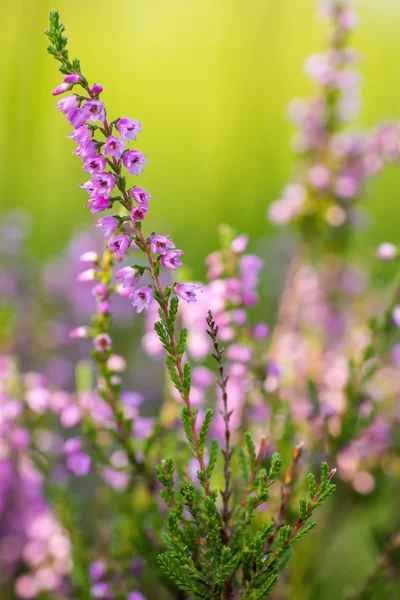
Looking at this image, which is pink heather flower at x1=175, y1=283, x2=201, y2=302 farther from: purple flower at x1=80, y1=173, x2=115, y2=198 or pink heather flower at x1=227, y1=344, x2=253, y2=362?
pink heather flower at x1=227, y1=344, x2=253, y2=362

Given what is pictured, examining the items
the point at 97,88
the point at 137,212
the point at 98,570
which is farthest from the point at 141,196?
the point at 98,570

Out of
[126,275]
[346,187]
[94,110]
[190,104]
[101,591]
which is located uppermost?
[190,104]

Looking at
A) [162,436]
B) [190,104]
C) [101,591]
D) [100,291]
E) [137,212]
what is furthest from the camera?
[190,104]

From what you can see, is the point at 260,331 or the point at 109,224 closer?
the point at 109,224

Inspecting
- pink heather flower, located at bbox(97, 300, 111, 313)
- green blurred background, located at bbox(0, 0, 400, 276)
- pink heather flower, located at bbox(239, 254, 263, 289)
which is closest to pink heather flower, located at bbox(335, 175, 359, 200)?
pink heather flower, located at bbox(239, 254, 263, 289)

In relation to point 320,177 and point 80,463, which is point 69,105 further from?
point 320,177

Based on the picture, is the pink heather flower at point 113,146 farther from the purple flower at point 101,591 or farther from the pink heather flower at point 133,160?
the purple flower at point 101,591

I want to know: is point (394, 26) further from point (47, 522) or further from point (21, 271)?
point (47, 522)

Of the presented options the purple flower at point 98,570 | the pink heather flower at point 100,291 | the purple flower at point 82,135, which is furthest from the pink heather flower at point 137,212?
the purple flower at point 98,570
